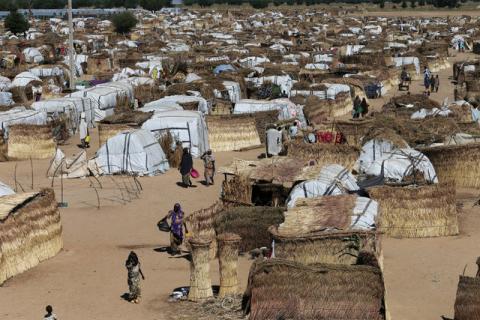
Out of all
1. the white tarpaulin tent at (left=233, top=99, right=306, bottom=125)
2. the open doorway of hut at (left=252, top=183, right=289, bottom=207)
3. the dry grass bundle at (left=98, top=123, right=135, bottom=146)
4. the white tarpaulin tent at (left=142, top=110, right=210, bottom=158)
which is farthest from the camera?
the white tarpaulin tent at (left=233, top=99, right=306, bottom=125)

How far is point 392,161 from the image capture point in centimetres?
1684

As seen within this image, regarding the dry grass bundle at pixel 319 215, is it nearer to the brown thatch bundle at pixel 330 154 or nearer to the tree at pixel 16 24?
the brown thatch bundle at pixel 330 154

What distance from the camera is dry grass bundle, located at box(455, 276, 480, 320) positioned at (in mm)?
10812

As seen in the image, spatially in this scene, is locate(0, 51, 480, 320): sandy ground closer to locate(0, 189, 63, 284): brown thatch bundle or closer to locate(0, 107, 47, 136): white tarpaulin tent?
locate(0, 189, 63, 284): brown thatch bundle

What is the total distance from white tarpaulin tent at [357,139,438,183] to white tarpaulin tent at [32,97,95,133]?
31.0 feet

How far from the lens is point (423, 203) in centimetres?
1531

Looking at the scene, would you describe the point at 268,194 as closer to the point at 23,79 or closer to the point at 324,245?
the point at 324,245

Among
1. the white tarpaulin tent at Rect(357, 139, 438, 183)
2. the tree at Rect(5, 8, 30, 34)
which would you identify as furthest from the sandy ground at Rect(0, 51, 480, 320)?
the tree at Rect(5, 8, 30, 34)

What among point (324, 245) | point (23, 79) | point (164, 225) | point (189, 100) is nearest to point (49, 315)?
point (324, 245)

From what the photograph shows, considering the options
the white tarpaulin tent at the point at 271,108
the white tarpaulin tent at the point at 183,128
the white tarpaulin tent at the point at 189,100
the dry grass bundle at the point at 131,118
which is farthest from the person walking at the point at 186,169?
the white tarpaulin tent at the point at 189,100

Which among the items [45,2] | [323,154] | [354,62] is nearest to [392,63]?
[354,62]

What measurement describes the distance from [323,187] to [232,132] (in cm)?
825

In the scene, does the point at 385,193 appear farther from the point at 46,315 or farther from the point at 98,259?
the point at 46,315

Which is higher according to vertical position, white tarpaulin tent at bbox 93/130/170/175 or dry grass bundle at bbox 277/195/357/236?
dry grass bundle at bbox 277/195/357/236
